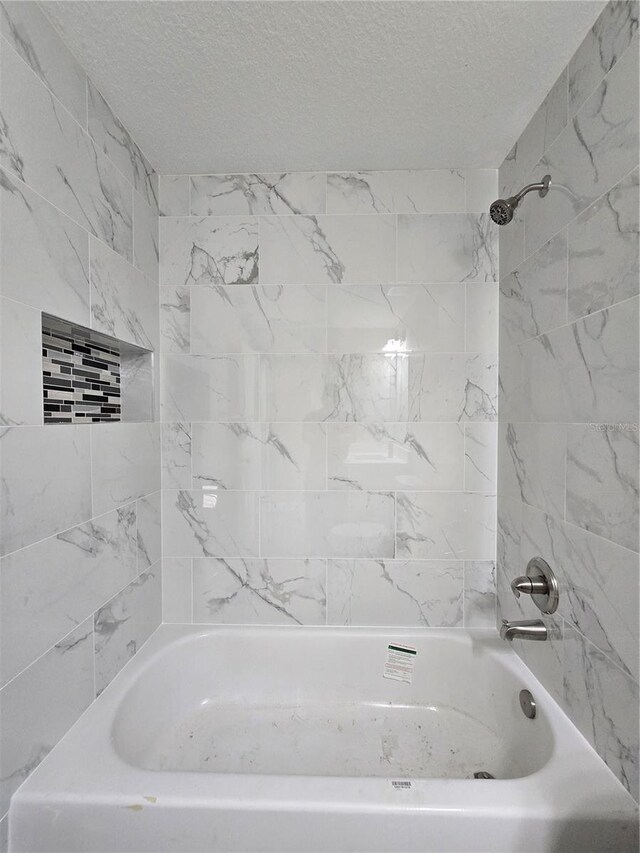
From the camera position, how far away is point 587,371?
3.92 feet

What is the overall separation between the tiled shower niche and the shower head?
134 centimetres

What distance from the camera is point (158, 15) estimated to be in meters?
1.13

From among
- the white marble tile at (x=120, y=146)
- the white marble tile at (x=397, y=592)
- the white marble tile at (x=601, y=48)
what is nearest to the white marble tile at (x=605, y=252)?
the white marble tile at (x=601, y=48)

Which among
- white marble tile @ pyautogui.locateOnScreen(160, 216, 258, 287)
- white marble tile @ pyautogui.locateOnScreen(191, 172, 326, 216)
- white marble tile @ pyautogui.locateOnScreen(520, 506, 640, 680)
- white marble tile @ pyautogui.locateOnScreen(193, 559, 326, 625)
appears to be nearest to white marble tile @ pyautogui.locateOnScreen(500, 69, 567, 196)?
white marble tile @ pyautogui.locateOnScreen(191, 172, 326, 216)

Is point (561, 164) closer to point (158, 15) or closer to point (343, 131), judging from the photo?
point (343, 131)

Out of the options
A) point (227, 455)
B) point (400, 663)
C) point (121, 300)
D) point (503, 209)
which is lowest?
point (400, 663)

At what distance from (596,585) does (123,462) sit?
1.49m

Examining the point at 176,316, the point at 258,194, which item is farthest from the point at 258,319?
the point at 258,194

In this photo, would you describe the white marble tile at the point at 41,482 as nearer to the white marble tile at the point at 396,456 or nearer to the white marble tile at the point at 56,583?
the white marble tile at the point at 56,583

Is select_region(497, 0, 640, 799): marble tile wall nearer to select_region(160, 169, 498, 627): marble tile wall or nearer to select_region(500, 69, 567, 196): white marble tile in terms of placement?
select_region(500, 69, 567, 196): white marble tile

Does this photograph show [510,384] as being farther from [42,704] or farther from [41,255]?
[42,704]

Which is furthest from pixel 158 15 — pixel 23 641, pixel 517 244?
pixel 23 641

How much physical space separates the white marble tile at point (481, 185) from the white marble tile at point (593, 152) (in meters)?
0.34

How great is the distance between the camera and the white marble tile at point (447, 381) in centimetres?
185
